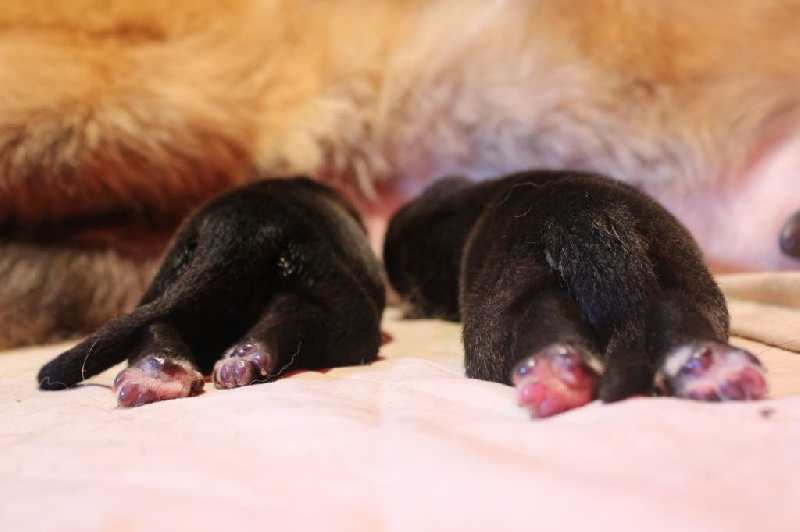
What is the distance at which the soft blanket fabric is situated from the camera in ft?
1.29

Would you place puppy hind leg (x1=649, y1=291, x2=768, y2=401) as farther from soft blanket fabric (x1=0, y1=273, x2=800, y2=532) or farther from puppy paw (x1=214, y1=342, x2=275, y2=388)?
puppy paw (x1=214, y1=342, x2=275, y2=388)

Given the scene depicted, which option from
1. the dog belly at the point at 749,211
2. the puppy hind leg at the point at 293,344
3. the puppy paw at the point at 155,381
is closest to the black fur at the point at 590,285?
the puppy hind leg at the point at 293,344

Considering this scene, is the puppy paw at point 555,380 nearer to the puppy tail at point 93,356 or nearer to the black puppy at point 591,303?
the black puppy at point 591,303

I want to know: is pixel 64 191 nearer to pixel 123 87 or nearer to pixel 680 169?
pixel 123 87

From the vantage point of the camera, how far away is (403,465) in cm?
45

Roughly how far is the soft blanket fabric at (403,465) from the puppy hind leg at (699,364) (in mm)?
26

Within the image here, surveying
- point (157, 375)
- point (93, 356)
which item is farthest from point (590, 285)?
point (93, 356)

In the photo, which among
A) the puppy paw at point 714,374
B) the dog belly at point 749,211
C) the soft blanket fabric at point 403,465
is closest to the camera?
the soft blanket fabric at point 403,465

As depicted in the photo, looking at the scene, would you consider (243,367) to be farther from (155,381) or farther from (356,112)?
(356,112)

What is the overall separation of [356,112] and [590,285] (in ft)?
3.13

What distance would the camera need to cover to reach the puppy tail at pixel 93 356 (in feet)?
2.51

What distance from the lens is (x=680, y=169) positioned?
1.36 m

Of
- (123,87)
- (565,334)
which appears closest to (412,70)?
(123,87)

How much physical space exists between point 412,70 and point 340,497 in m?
1.21
